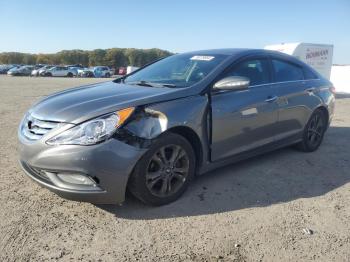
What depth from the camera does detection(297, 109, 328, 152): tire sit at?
18.0 ft

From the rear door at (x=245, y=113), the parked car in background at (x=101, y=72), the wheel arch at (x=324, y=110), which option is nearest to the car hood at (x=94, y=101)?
the rear door at (x=245, y=113)

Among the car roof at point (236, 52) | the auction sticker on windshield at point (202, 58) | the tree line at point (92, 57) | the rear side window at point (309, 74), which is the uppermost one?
the tree line at point (92, 57)

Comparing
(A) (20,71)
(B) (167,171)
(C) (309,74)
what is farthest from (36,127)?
(A) (20,71)

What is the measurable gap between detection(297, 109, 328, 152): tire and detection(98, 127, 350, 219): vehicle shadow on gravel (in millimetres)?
121

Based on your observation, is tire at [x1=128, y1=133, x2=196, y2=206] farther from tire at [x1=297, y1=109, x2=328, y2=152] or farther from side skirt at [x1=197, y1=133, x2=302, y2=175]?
tire at [x1=297, y1=109, x2=328, y2=152]

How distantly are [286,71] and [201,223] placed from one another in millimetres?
2856

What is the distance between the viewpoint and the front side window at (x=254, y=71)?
14.2ft

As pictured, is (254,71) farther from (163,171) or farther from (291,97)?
(163,171)

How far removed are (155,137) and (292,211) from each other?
155 cm

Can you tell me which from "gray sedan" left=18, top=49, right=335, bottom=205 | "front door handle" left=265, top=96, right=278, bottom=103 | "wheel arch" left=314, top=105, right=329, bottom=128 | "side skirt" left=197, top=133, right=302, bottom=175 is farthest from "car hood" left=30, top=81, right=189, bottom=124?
"wheel arch" left=314, top=105, right=329, bottom=128

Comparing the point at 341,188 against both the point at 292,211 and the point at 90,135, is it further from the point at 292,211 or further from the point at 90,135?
the point at 90,135

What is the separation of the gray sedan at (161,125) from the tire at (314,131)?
0.50m

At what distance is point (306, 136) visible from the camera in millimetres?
5492

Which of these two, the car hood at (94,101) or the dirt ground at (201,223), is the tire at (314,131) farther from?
the car hood at (94,101)
